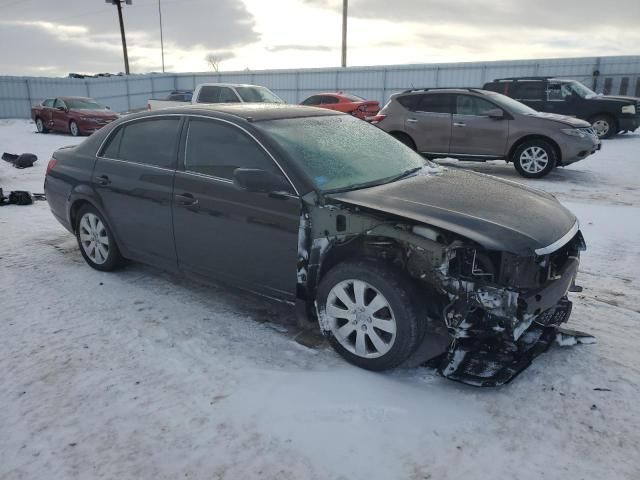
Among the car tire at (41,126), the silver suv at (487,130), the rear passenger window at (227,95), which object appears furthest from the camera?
the car tire at (41,126)

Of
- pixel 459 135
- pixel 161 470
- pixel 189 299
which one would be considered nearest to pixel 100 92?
pixel 459 135

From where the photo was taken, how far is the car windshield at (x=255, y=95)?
13867mm

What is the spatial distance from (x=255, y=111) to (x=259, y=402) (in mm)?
2257

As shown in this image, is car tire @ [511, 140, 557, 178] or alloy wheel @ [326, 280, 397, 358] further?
car tire @ [511, 140, 557, 178]

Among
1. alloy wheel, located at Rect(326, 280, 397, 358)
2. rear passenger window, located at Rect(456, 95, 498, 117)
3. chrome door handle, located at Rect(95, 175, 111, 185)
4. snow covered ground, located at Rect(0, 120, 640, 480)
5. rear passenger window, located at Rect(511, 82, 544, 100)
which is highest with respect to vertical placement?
rear passenger window, located at Rect(511, 82, 544, 100)

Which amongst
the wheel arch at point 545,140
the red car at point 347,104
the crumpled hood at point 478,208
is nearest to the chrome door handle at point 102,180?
the crumpled hood at point 478,208

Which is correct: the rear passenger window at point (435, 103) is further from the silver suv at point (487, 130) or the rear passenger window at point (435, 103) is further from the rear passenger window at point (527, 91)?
the rear passenger window at point (527, 91)

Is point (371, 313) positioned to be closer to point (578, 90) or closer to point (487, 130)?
point (487, 130)

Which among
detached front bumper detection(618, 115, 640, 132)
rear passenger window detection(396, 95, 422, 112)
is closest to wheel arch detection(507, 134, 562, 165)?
rear passenger window detection(396, 95, 422, 112)

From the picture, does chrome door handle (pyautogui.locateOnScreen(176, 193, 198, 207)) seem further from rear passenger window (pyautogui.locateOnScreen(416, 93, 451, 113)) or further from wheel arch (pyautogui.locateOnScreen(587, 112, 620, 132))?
wheel arch (pyautogui.locateOnScreen(587, 112, 620, 132))

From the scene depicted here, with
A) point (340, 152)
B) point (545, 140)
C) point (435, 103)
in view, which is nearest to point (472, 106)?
point (435, 103)

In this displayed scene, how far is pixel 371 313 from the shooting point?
3072 millimetres

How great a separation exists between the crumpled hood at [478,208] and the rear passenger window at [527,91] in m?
13.2

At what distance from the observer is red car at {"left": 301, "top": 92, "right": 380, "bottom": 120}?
16875 mm
